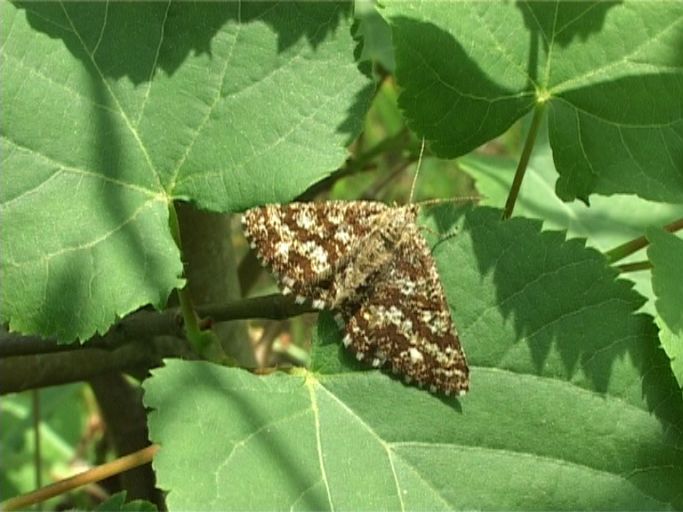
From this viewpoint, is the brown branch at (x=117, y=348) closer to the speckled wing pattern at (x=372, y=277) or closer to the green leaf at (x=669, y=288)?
the speckled wing pattern at (x=372, y=277)

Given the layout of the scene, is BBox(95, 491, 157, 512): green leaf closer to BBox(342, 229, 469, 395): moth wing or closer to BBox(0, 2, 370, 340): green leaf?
BBox(0, 2, 370, 340): green leaf

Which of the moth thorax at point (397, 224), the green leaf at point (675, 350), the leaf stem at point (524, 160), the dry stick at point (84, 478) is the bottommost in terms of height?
the dry stick at point (84, 478)

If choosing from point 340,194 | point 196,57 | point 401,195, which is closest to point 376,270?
point 196,57

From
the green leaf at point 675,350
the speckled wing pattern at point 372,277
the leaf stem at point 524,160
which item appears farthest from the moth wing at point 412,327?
the green leaf at point 675,350

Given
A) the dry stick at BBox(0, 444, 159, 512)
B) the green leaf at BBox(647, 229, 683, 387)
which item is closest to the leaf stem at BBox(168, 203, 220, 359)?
the dry stick at BBox(0, 444, 159, 512)

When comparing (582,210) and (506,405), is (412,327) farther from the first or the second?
(582,210)

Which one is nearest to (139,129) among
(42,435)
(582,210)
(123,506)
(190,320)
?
(190,320)

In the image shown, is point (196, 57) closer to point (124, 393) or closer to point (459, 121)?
point (459, 121)
